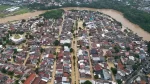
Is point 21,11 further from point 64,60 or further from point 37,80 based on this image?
point 37,80

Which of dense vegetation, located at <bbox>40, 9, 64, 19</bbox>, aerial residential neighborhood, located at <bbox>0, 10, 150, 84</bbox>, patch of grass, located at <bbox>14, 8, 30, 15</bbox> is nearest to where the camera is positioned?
aerial residential neighborhood, located at <bbox>0, 10, 150, 84</bbox>

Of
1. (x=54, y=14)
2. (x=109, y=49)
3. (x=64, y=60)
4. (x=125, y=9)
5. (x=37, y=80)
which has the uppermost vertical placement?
(x=125, y=9)

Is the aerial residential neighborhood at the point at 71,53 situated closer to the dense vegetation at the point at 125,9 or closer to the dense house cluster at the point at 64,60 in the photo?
the dense house cluster at the point at 64,60

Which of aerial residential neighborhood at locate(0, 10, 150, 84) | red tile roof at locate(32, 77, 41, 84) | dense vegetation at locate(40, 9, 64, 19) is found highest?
dense vegetation at locate(40, 9, 64, 19)

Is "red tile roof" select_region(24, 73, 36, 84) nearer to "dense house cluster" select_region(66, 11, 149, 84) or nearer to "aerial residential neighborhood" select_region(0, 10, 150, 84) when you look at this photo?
"aerial residential neighborhood" select_region(0, 10, 150, 84)

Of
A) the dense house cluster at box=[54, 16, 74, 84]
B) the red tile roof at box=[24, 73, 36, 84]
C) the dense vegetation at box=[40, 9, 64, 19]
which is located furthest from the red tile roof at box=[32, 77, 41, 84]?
the dense vegetation at box=[40, 9, 64, 19]

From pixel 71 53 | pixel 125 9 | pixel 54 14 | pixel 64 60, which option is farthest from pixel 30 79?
pixel 125 9

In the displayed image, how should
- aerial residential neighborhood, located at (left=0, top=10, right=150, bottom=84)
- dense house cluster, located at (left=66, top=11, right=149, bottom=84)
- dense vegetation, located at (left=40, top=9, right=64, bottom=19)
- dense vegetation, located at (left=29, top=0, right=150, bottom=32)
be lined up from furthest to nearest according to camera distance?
dense vegetation, located at (left=40, top=9, right=64, bottom=19)
dense vegetation, located at (left=29, top=0, right=150, bottom=32)
dense house cluster, located at (left=66, top=11, right=149, bottom=84)
aerial residential neighborhood, located at (left=0, top=10, right=150, bottom=84)
